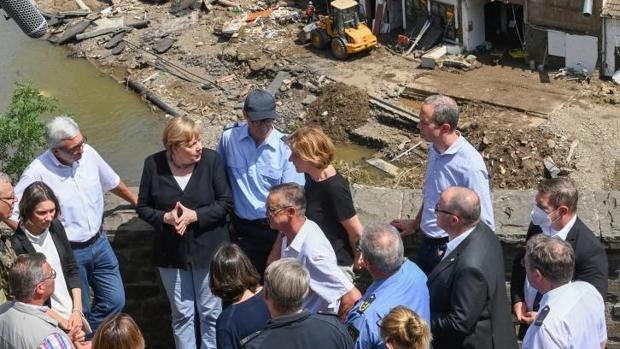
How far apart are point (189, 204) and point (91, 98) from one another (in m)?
20.1

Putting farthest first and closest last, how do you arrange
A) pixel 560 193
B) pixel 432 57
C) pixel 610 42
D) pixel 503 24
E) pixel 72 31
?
1. pixel 72 31
2. pixel 503 24
3. pixel 432 57
4. pixel 610 42
5. pixel 560 193

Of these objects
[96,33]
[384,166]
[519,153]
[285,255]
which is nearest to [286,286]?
[285,255]

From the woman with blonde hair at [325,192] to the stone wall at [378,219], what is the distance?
2.24 ft

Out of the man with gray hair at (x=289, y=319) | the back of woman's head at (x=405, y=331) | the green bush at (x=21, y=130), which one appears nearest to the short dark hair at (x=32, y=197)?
the man with gray hair at (x=289, y=319)

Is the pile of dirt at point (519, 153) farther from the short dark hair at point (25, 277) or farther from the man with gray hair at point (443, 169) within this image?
the short dark hair at point (25, 277)

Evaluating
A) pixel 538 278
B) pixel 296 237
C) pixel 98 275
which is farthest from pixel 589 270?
pixel 98 275

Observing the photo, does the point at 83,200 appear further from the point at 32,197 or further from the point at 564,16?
the point at 564,16

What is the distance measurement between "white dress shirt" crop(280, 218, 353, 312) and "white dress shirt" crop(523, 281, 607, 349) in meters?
1.26

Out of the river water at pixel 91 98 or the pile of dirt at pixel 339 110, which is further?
the river water at pixel 91 98

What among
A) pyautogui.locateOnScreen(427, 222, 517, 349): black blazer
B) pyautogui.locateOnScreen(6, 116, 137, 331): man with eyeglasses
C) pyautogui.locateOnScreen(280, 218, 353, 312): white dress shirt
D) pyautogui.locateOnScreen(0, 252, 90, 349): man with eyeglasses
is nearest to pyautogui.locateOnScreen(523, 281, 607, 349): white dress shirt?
pyautogui.locateOnScreen(427, 222, 517, 349): black blazer

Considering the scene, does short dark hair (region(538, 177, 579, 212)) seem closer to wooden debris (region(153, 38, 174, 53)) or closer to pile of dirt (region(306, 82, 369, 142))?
pile of dirt (region(306, 82, 369, 142))

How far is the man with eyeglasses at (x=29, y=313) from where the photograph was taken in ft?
17.5

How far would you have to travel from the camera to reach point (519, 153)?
19.0m

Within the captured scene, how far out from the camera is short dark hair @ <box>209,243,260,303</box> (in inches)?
204
